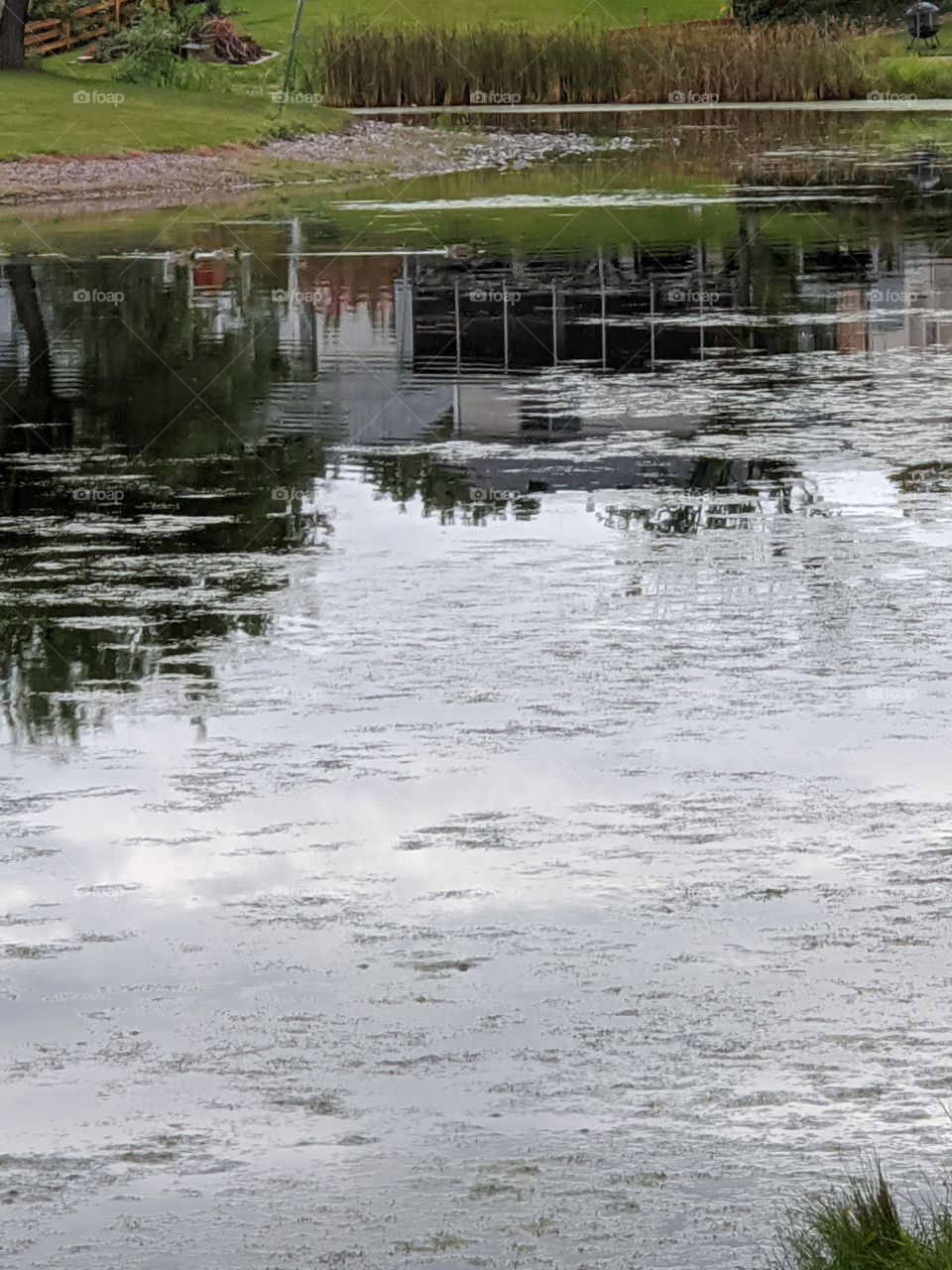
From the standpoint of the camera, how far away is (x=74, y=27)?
247 feet

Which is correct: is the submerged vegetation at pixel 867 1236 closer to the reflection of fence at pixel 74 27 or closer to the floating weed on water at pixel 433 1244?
the floating weed on water at pixel 433 1244

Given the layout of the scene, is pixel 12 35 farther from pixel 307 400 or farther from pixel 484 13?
pixel 484 13

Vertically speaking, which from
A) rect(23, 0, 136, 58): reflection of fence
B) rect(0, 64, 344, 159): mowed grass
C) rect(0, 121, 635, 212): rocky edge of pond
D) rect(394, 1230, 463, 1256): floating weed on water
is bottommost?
rect(394, 1230, 463, 1256): floating weed on water

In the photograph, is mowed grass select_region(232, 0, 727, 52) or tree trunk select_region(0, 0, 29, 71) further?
mowed grass select_region(232, 0, 727, 52)

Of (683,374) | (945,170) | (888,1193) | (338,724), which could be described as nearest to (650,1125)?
(888,1193)

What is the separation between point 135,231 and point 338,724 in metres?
21.8

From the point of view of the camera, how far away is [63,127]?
38938 millimetres

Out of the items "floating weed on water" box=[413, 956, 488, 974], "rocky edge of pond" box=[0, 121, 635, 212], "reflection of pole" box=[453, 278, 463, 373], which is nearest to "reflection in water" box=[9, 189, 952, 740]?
"reflection of pole" box=[453, 278, 463, 373]

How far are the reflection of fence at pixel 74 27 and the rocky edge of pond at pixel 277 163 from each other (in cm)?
3158

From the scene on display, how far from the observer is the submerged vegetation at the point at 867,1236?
3.94 meters

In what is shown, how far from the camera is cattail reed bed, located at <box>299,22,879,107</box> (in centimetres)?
5472

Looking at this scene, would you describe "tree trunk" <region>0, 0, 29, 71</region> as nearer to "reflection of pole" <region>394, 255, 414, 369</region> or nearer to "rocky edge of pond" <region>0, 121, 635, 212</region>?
"rocky edge of pond" <region>0, 121, 635, 212</region>

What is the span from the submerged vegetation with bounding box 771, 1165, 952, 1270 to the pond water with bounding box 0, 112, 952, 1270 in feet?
0.39

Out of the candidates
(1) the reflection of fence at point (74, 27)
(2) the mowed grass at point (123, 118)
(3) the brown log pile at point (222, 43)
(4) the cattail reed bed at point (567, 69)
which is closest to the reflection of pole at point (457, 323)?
(2) the mowed grass at point (123, 118)
